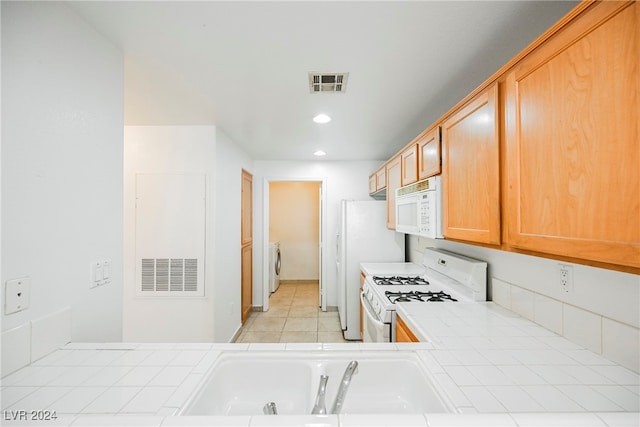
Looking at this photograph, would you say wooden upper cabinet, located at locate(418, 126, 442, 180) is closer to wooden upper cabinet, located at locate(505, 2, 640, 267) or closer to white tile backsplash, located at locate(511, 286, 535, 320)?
wooden upper cabinet, located at locate(505, 2, 640, 267)

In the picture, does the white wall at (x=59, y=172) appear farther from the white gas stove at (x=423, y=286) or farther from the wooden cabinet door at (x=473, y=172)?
the wooden cabinet door at (x=473, y=172)

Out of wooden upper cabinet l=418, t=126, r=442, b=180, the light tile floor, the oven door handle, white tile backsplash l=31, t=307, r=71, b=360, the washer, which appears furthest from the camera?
the washer

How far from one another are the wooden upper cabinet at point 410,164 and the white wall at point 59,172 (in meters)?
1.97

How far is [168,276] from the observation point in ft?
8.52

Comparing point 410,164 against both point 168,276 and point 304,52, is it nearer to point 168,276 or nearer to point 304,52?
point 304,52

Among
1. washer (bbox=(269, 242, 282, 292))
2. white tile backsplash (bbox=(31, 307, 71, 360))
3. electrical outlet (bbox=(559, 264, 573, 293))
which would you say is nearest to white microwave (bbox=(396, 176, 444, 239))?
electrical outlet (bbox=(559, 264, 573, 293))

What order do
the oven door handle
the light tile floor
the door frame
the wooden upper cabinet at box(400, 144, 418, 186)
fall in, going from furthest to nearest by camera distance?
the door frame → the light tile floor → the wooden upper cabinet at box(400, 144, 418, 186) → the oven door handle

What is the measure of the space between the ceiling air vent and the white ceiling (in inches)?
2.1

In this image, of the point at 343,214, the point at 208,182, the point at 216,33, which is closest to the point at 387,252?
the point at 343,214

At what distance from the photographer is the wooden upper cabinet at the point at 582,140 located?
0.69 meters

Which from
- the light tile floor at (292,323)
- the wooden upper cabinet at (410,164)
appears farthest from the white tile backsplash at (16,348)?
the light tile floor at (292,323)

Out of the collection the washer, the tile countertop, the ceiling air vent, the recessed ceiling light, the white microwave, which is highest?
the recessed ceiling light

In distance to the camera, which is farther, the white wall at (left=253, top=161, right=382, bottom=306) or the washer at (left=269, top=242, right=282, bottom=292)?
the washer at (left=269, top=242, right=282, bottom=292)

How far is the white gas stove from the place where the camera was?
72.2 inches
